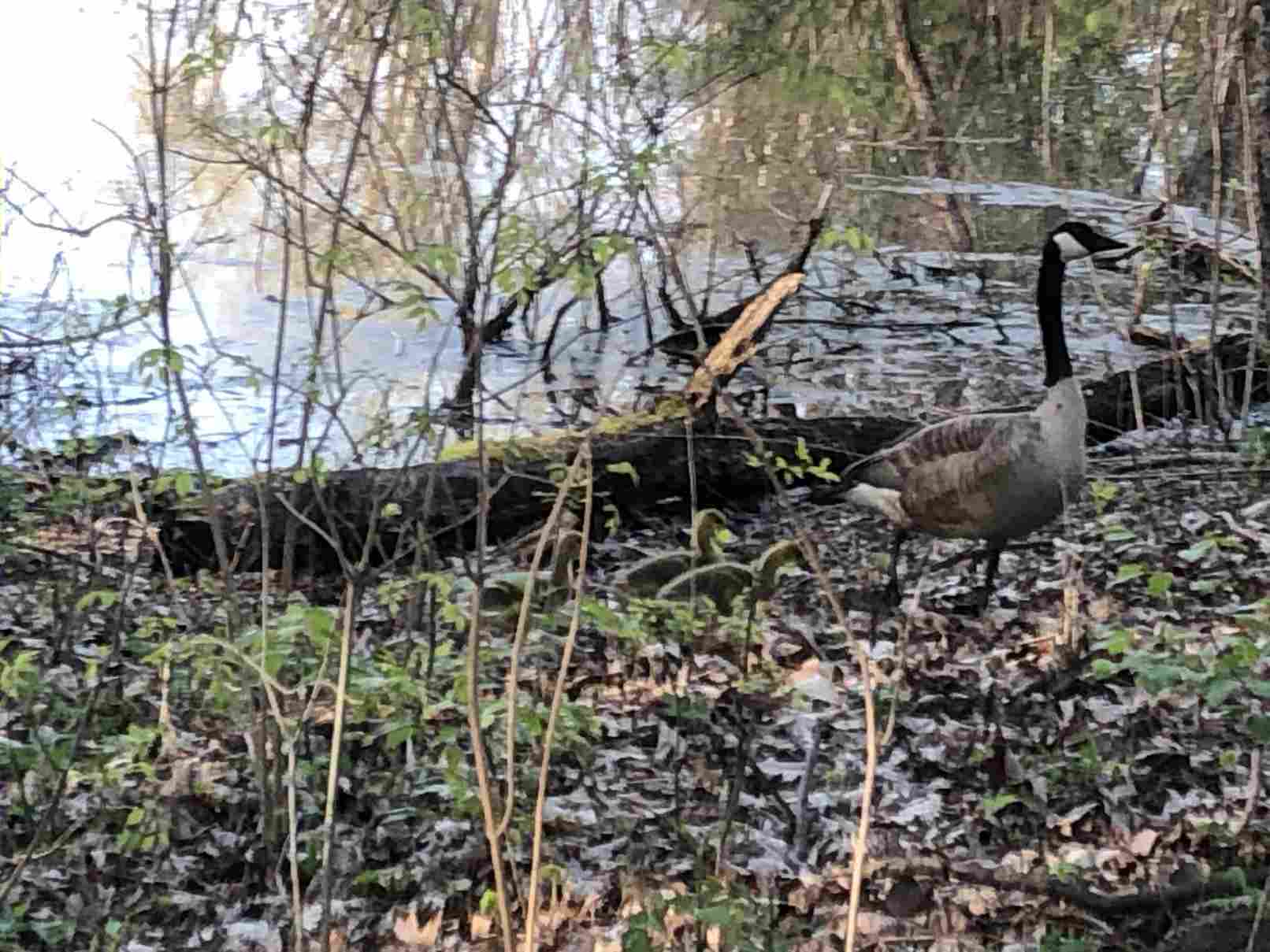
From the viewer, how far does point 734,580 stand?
6.07 metres

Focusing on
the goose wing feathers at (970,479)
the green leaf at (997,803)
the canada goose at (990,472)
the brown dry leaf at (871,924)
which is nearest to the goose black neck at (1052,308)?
the canada goose at (990,472)

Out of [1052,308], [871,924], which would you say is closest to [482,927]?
[871,924]

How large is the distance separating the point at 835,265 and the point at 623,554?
5652 mm

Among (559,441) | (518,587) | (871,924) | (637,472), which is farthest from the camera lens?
(637,472)

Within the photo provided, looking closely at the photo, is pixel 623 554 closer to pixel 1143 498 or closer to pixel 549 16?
pixel 1143 498

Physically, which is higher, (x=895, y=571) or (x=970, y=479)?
(x=970, y=479)

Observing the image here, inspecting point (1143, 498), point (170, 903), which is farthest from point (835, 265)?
point (170, 903)

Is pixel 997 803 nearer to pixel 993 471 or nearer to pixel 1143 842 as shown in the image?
pixel 1143 842

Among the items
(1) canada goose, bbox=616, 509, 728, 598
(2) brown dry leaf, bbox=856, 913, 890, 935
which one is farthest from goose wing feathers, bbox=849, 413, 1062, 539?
(2) brown dry leaf, bbox=856, 913, 890, 935

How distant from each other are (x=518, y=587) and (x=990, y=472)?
1984 millimetres

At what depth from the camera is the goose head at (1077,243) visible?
6961 mm

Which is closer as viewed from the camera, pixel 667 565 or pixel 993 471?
pixel 993 471

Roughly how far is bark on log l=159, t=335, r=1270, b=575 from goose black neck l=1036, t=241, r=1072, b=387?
95 centimetres

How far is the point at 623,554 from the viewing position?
7203mm
